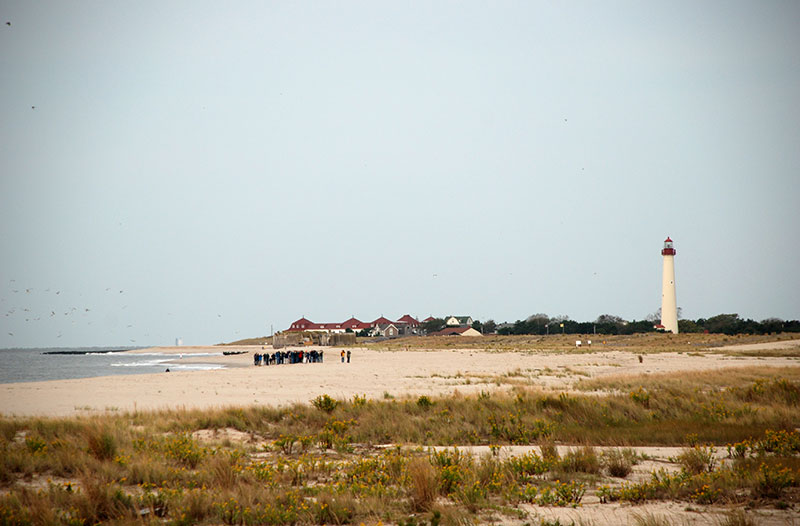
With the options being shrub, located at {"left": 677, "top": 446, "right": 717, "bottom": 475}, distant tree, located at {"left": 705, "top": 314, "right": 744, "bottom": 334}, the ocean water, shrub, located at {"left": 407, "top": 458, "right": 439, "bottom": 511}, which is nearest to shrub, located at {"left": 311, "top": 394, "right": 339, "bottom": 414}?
shrub, located at {"left": 407, "top": 458, "right": 439, "bottom": 511}

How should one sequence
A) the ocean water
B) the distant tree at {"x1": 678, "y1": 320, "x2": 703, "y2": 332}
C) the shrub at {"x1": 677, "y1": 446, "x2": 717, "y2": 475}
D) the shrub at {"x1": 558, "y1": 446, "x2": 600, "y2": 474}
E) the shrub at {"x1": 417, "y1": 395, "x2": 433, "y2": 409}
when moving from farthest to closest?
the distant tree at {"x1": 678, "y1": 320, "x2": 703, "y2": 332}
the ocean water
the shrub at {"x1": 417, "y1": 395, "x2": 433, "y2": 409}
the shrub at {"x1": 558, "y1": 446, "x2": 600, "y2": 474}
the shrub at {"x1": 677, "y1": 446, "x2": 717, "y2": 475}

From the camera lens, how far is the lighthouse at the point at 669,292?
319 ft

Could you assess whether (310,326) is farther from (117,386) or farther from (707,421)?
(707,421)

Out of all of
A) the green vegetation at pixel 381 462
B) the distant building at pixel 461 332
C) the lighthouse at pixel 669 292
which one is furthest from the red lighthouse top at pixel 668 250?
the green vegetation at pixel 381 462

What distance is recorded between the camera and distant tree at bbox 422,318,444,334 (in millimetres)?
161262

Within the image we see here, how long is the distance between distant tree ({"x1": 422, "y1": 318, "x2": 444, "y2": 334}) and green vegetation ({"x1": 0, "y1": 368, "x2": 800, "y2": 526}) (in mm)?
143766

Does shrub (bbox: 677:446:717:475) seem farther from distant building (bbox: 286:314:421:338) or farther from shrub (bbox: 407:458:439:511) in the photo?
distant building (bbox: 286:314:421:338)

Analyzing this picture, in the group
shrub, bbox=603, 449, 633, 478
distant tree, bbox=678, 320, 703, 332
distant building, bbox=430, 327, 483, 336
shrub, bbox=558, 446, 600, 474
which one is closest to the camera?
shrub, bbox=603, 449, 633, 478

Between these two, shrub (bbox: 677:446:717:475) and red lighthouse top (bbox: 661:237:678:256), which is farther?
red lighthouse top (bbox: 661:237:678:256)

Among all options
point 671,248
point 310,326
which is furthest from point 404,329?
point 671,248

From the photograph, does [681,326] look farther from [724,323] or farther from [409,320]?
[409,320]

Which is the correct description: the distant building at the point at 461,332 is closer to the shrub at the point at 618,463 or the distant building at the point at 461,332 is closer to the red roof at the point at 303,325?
the red roof at the point at 303,325

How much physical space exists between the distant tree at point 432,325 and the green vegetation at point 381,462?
143766mm

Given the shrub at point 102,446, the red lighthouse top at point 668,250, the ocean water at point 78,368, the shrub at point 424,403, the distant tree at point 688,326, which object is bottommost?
the ocean water at point 78,368
